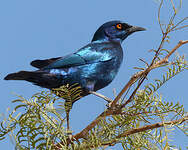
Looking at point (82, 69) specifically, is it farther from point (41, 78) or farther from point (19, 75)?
point (19, 75)

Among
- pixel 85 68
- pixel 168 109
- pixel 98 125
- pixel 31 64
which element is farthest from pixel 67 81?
pixel 168 109

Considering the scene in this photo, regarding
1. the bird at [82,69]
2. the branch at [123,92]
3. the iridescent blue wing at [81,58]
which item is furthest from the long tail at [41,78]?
the branch at [123,92]

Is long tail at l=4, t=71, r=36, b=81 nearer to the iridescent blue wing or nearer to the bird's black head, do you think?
the iridescent blue wing

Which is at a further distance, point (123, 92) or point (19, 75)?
point (19, 75)

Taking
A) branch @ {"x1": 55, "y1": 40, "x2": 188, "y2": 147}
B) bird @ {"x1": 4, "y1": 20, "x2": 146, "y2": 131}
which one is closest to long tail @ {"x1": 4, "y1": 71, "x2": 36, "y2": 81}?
bird @ {"x1": 4, "y1": 20, "x2": 146, "y2": 131}

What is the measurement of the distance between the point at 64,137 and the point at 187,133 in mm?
652

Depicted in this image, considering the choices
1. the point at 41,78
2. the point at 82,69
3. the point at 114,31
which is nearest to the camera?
the point at 41,78

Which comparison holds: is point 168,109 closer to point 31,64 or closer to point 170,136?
point 170,136

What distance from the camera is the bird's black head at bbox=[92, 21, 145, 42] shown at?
393 cm

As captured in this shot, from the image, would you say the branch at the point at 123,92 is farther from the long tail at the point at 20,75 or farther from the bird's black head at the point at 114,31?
the bird's black head at the point at 114,31

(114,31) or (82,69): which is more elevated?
(114,31)

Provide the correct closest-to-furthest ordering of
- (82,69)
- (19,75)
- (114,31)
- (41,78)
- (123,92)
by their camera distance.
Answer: (123,92) < (19,75) < (41,78) < (82,69) < (114,31)

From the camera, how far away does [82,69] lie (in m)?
3.11

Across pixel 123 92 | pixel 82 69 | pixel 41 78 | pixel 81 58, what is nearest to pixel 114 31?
pixel 81 58
